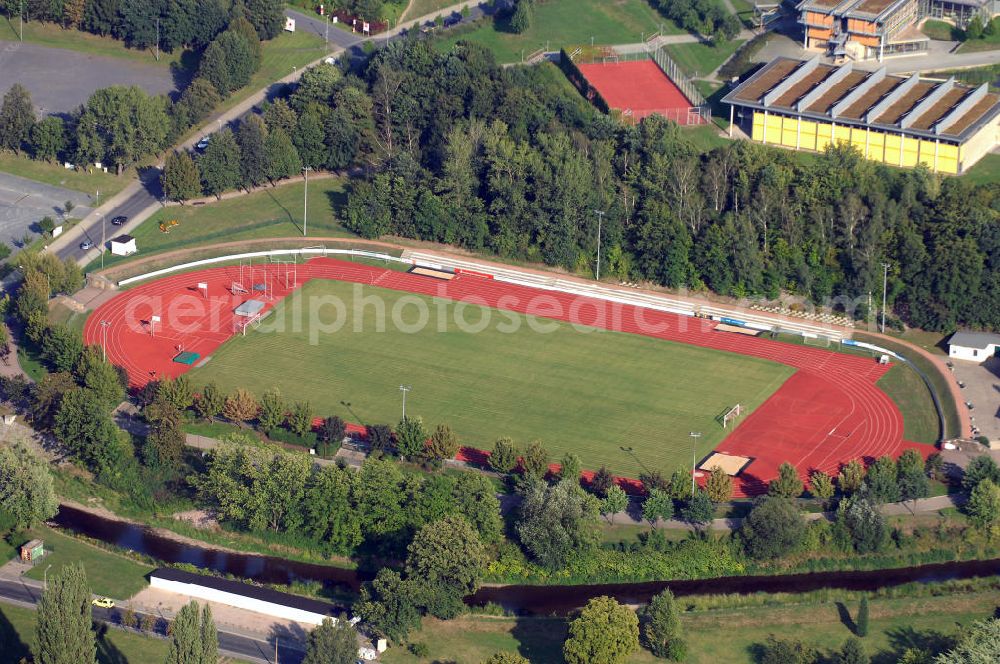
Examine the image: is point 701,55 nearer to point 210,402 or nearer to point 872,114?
point 872,114

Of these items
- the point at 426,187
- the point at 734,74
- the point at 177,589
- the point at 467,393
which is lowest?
the point at 177,589

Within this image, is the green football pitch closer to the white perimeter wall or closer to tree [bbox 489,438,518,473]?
tree [bbox 489,438,518,473]

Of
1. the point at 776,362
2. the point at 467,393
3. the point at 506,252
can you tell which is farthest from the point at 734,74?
the point at 467,393

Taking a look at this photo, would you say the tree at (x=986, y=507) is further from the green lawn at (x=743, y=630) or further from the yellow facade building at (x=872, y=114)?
the yellow facade building at (x=872, y=114)

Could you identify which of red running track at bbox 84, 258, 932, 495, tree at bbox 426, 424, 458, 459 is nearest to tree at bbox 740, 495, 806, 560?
red running track at bbox 84, 258, 932, 495

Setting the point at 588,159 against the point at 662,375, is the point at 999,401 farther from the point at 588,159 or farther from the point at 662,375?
the point at 588,159
